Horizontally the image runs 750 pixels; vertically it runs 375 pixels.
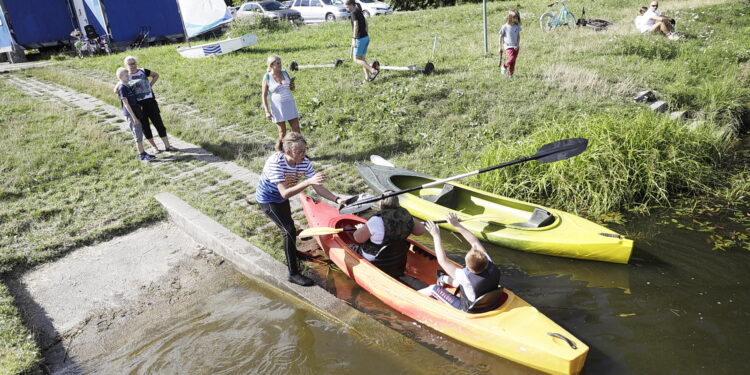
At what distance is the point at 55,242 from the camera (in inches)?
246

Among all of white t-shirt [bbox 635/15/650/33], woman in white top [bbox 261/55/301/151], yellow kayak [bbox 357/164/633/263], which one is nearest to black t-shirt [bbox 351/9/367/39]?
woman in white top [bbox 261/55/301/151]

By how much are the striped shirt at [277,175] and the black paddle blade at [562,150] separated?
2761mm

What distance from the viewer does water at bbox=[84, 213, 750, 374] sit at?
4.45 m

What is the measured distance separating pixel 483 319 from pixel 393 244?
1207mm

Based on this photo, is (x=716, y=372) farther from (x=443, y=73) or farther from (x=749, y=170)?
(x=443, y=73)

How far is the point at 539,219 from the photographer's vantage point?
20.5 feet

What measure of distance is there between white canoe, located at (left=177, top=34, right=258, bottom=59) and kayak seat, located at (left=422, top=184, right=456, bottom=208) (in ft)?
33.4

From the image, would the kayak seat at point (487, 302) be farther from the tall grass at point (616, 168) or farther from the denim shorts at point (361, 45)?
the denim shorts at point (361, 45)

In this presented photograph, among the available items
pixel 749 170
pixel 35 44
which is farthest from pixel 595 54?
pixel 35 44

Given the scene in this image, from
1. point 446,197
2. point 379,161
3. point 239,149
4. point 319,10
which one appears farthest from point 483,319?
point 319,10

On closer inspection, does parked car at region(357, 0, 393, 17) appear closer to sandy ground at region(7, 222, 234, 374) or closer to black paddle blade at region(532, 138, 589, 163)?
black paddle blade at region(532, 138, 589, 163)

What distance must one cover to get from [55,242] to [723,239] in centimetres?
820

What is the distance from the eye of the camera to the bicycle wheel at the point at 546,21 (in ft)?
50.4

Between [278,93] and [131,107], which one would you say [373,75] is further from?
[131,107]
